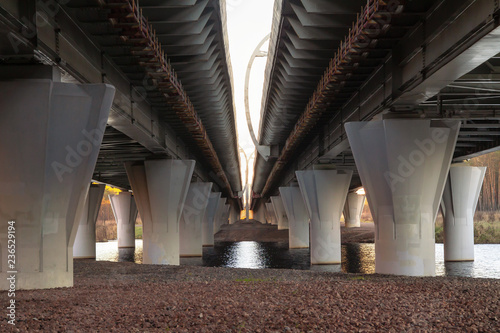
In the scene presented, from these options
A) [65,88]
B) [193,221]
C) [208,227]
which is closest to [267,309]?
[65,88]

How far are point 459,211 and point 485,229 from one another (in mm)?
31164

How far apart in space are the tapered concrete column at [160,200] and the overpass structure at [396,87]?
7.00 metres

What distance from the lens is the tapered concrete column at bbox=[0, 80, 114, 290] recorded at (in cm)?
1289

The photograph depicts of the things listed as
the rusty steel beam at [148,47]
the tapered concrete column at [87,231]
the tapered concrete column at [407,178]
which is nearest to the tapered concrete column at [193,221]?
the tapered concrete column at [87,231]

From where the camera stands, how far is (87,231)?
48.1 metres

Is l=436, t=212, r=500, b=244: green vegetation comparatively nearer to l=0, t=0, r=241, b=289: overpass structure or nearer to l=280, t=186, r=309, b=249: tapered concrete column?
l=280, t=186, r=309, b=249: tapered concrete column

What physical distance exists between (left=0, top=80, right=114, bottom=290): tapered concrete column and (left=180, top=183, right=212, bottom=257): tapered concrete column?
1283 inches

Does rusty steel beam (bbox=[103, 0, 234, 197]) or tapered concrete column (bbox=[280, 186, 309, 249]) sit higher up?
rusty steel beam (bbox=[103, 0, 234, 197])

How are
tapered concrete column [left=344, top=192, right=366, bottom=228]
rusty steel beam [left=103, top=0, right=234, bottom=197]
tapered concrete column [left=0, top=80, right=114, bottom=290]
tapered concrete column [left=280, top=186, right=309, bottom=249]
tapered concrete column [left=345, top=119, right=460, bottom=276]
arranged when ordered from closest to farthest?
rusty steel beam [left=103, top=0, right=234, bottom=197]
tapered concrete column [left=0, top=80, right=114, bottom=290]
tapered concrete column [left=345, top=119, right=460, bottom=276]
tapered concrete column [left=280, top=186, right=309, bottom=249]
tapered concrete column [left=344, top=192, right=366, bottom=228]

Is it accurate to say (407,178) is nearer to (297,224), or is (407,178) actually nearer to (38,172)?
(38,172)

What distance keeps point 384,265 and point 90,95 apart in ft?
39.0

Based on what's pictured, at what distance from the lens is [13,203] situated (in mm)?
12859

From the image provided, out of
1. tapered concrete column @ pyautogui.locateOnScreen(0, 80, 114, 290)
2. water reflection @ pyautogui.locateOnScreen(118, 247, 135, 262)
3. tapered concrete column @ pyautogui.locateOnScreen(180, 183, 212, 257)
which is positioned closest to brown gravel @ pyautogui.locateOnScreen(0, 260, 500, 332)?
tapered concrete column @ pyautogui.locateOnScreen(0, 80, 114, 290)

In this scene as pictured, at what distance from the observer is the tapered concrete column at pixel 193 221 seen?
1813 inches
